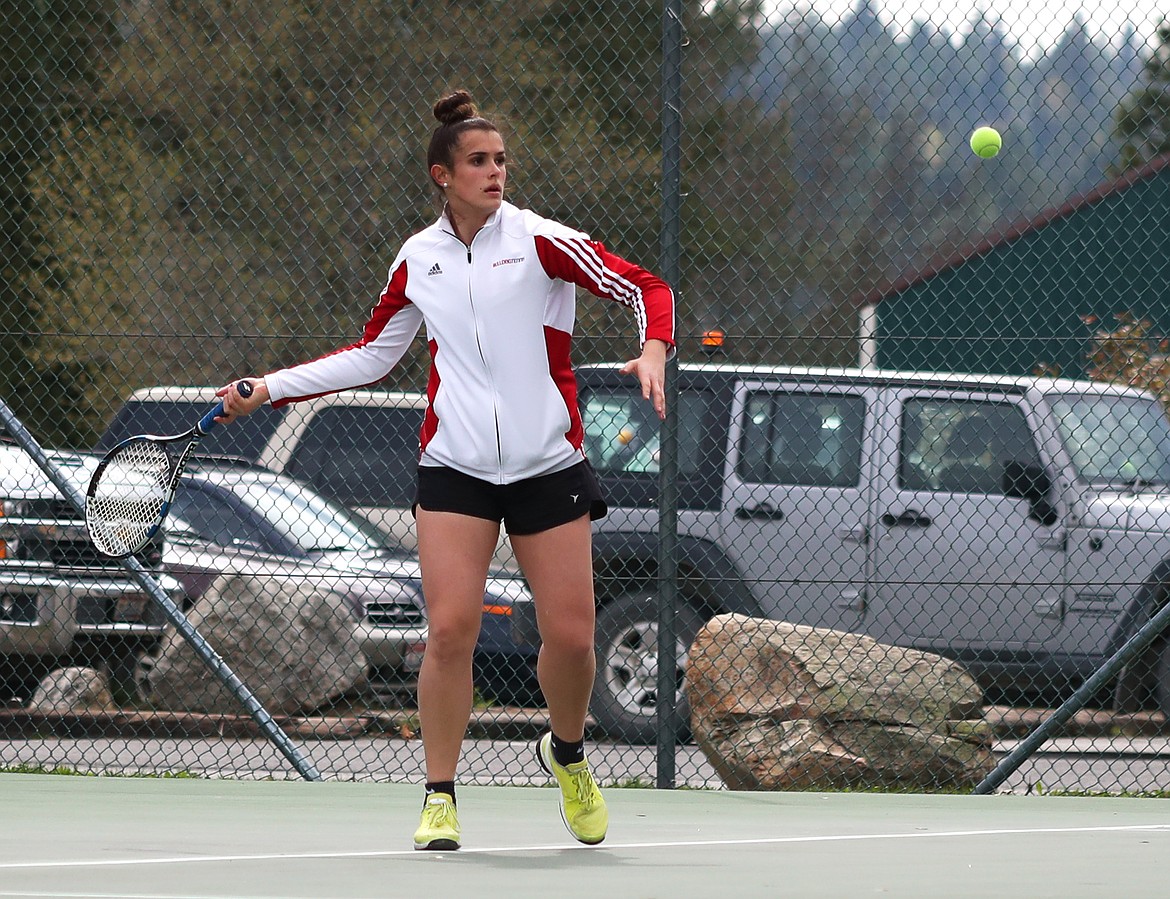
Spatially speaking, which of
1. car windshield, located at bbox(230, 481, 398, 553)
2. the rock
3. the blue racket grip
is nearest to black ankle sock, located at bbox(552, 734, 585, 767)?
the blue racket grip

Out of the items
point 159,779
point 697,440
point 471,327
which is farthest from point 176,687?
point 471,327

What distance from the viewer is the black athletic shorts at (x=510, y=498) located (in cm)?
429

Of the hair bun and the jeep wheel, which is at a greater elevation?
the hair bun

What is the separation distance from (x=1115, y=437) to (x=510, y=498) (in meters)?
4.72

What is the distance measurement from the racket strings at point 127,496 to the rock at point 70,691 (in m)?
3.60

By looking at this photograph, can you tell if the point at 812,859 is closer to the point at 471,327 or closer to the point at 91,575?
the point at 471,327

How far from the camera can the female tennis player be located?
4254 mm

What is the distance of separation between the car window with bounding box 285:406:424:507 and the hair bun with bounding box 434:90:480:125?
5.64 metres

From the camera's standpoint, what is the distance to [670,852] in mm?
4543

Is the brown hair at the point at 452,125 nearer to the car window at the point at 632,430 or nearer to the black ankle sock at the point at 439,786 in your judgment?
the black ankle sock at the point at 439,786

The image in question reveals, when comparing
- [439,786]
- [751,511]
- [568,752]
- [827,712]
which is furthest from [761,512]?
[439,786]

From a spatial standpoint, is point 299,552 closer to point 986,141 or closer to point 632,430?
point 632,430

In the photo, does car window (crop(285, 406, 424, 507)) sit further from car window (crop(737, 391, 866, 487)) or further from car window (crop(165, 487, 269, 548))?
car window (crop(737, 391, 866, 487))

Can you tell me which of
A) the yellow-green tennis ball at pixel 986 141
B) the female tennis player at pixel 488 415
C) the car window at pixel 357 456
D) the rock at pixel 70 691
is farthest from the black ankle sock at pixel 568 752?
the car window at pixel 357 456
